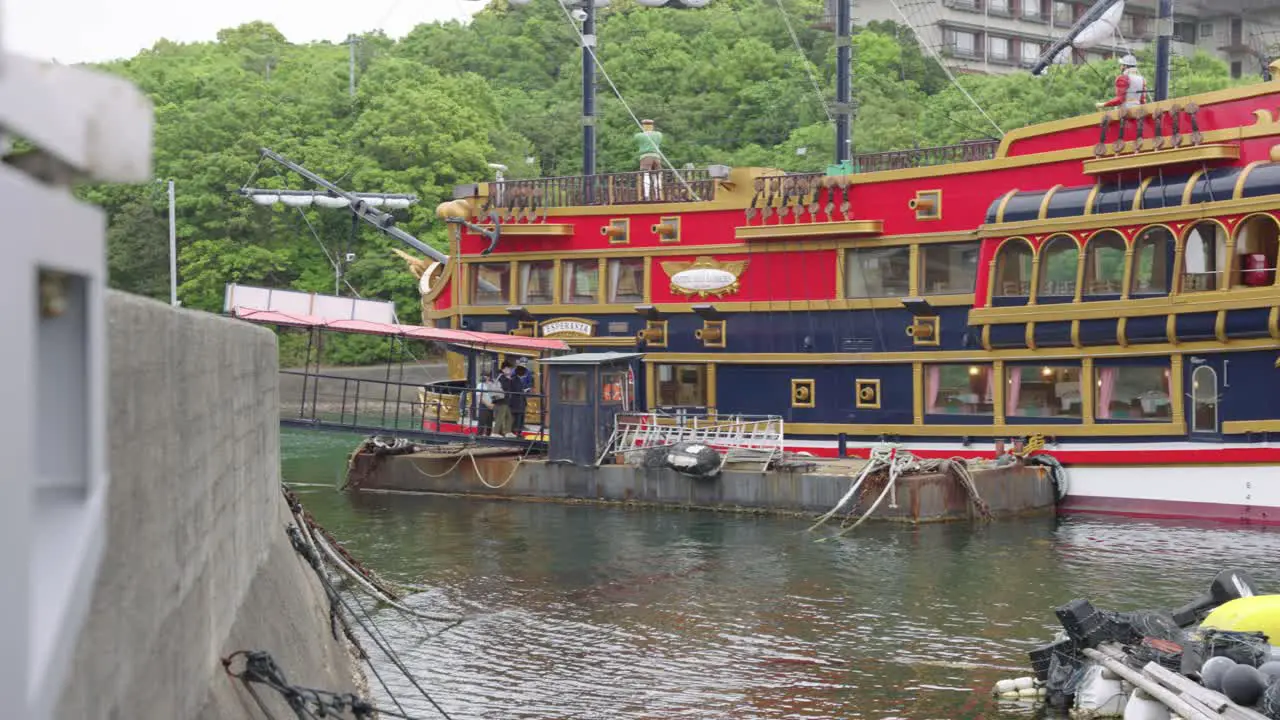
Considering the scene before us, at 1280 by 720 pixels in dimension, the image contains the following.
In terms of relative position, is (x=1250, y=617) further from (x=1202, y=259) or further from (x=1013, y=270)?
(x=1013, y=270)

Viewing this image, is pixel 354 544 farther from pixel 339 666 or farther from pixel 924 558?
pixel 339 666

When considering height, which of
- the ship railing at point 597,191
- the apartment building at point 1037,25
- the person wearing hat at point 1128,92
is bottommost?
the ship railing at point 597,191

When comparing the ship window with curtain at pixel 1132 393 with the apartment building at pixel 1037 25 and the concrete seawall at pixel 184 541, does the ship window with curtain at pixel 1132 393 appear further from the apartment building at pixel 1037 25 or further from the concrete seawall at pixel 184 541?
the apartment building at pixel 1037 25

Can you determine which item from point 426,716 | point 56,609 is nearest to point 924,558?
point 426,716

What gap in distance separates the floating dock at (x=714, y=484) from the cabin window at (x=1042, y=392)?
1.19 metres

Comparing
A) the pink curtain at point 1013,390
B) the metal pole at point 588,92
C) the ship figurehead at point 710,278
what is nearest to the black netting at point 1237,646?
the pink curtain at point 1013,390

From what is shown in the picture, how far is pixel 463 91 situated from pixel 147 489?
166 ft

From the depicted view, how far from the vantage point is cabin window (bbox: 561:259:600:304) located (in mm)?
30609

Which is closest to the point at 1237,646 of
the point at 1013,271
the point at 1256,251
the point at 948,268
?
the point at 1256,251

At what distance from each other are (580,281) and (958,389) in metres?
Answer: 8.15

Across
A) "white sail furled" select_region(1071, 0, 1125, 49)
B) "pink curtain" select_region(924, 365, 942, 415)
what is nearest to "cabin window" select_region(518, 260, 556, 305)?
"pink curtain" select_region(924, 365, 942, 415)

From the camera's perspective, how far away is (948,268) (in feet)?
88.1

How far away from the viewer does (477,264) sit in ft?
105

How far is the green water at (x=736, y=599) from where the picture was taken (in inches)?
531
